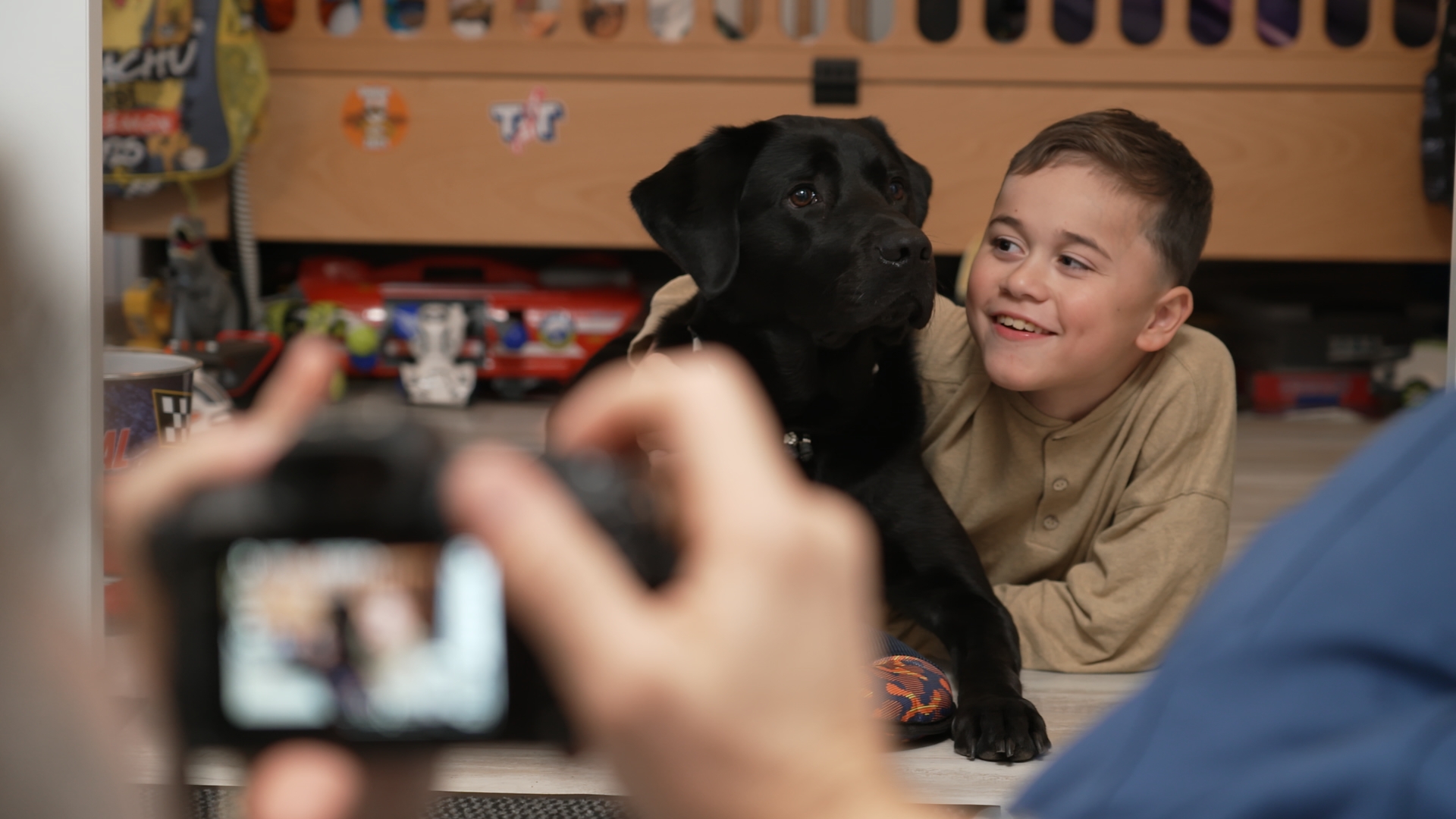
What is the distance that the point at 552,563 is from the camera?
294mm

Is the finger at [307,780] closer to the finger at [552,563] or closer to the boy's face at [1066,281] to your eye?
the finger at [552,563]

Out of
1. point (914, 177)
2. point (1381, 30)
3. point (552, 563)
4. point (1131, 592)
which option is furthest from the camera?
point (1381, 30)

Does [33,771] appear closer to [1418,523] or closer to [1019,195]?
[1418,523]

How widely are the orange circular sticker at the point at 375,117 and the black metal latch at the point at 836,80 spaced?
0.89 m

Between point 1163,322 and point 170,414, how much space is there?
1089 mm

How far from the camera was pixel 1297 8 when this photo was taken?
2797 millimetres

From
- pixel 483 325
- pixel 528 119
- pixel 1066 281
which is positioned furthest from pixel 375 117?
pixel 1066 281

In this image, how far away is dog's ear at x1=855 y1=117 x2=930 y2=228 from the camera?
1553 millimetres

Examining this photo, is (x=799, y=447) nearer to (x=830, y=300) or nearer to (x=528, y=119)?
(x=830, y=300)

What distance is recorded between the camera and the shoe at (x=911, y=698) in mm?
1101

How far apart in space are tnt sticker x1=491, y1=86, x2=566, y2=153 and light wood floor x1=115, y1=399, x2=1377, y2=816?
0.60m

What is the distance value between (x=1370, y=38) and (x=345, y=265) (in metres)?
2.40

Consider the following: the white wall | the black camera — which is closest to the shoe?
Answer: the white wall

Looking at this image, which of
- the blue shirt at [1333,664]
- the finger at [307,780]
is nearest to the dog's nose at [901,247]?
the blue shirt at [1333,664]
